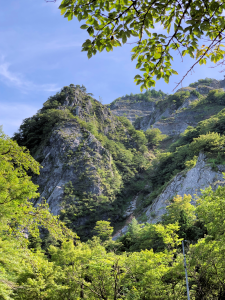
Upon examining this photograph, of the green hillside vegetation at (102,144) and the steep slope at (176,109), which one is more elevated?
the steep slope at (176,109)

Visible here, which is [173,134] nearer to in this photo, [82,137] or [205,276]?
[82,137]

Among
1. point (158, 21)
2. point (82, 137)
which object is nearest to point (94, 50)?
point (158, 21)

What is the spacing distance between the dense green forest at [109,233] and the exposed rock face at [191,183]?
111 cm

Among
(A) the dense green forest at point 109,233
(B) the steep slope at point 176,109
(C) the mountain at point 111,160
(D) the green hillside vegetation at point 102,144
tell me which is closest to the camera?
(A) the dense green forest at point 109,233

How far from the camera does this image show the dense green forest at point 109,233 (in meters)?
4.71

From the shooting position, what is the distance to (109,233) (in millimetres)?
24266

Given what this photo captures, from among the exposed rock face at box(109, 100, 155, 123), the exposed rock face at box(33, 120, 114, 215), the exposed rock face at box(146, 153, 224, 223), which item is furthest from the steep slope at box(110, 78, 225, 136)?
the exposed rock face at box(146, 153, 224, 223)

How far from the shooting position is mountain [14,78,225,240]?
78.4 feet

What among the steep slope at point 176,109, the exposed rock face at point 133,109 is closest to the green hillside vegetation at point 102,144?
the steep slope at point 176,109

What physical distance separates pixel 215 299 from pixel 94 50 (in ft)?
34.1

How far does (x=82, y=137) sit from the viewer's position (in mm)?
37844

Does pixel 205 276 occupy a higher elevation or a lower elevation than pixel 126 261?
lower

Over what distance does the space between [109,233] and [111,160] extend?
662 inches

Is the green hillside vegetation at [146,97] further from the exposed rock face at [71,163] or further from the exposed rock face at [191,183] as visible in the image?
the exposed rock face at [191,183]
